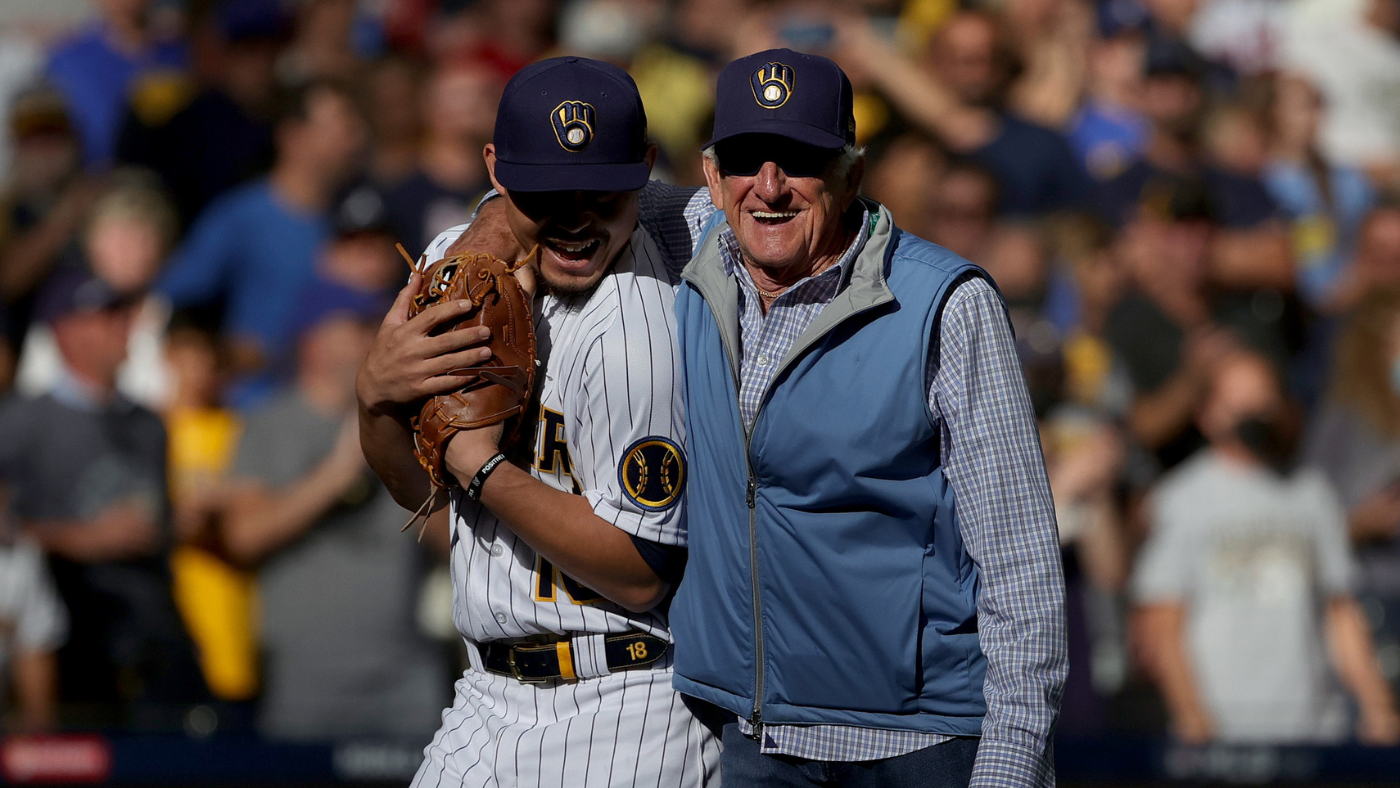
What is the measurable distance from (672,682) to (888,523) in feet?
1.91

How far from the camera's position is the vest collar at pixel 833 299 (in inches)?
103

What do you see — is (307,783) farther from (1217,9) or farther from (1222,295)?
(1217,9)

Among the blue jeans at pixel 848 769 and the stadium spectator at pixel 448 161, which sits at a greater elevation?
the stadium spectator at pixel 448 161

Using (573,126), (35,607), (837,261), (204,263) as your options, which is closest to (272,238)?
(204,263)

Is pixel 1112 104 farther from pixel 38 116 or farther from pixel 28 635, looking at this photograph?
pixel 28 635

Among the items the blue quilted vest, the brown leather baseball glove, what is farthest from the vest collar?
the brown leather baseball glove

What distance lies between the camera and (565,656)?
2.88 metres

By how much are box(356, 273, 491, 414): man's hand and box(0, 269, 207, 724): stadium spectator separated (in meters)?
2.96

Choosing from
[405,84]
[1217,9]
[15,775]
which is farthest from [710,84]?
[15,775]

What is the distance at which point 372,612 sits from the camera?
5434mm

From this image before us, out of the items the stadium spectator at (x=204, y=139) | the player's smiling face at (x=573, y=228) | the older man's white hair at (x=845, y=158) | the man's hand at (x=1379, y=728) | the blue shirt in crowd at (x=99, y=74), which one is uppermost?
the blue shirt in crowd at (x=99, y=74)

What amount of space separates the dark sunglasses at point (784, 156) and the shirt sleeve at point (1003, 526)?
334 millimetres

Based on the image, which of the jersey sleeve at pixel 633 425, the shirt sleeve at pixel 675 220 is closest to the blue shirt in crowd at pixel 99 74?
the shirt sleeve at pixel 675 220

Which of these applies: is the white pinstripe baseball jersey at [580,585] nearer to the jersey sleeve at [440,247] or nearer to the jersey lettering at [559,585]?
the jersey lettering at [559,585]
